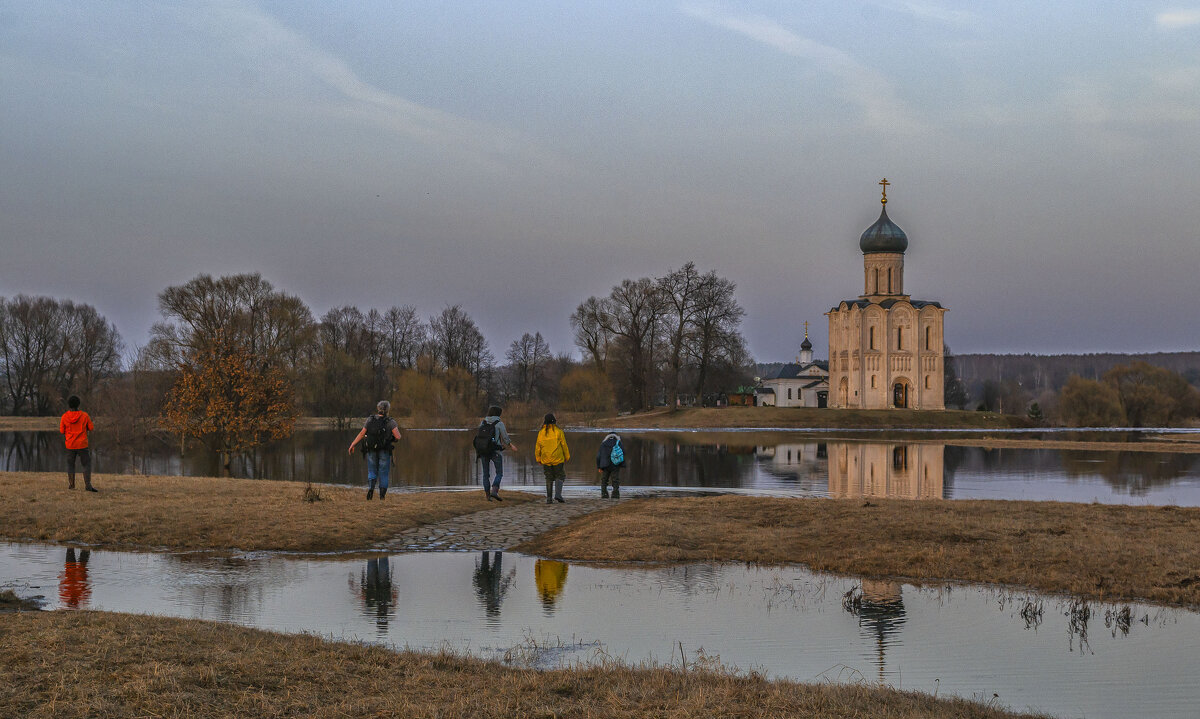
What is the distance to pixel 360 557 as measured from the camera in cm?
1316

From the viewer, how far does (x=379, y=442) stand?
18.0 metres

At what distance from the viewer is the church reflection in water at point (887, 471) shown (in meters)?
25.2

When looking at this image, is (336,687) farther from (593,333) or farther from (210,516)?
(593,333)

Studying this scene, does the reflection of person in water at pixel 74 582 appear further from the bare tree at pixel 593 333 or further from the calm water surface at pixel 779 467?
the bare tree at pixel 593 333

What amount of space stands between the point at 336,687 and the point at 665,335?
79605 mm

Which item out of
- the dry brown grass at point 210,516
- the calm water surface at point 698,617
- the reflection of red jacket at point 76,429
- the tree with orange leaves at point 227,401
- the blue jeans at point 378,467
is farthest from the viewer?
the tree with orange leaves at point 227,401

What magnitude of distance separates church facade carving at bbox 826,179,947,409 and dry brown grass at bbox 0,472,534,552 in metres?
78.4

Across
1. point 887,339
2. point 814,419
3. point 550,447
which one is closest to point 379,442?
point 550,447

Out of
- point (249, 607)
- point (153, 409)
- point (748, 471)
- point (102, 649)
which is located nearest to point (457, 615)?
point (249, 607)

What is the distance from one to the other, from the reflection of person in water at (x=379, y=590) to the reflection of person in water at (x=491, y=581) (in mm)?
922

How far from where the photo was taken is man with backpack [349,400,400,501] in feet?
58.4

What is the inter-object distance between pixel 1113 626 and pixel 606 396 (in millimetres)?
77704

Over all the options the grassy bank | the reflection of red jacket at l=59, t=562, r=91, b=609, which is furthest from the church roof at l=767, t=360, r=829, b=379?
the reflection of red jacket at l=59, t=562, r=91, b=609

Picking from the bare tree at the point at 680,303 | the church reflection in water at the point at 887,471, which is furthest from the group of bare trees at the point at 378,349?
the church reflection in water at the point at 887,471
